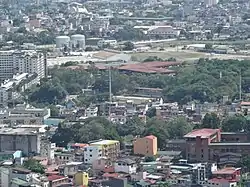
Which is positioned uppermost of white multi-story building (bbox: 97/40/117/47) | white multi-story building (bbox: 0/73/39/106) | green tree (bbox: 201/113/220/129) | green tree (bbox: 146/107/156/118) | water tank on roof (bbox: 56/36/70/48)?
green tree (bbox: 201/113/220/129)

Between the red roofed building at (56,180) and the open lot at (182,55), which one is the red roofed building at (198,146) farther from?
the open lot at (182,55)

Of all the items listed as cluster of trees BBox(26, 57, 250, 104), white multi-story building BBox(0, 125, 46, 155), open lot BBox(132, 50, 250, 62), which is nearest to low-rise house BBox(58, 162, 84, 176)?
white multi-story building BBox(0, 125, 46, 155)

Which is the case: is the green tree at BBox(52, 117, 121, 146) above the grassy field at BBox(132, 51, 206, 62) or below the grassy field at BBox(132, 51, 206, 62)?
above

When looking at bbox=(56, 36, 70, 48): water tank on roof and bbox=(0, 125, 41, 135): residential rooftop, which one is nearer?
bbox=(0, 125, 41, 135): residential rooftop

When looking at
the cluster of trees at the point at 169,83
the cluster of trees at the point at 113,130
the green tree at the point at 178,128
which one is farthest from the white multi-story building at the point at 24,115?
the green tree at the point at 178,128

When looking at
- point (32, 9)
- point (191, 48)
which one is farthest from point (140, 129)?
point (32, 9)

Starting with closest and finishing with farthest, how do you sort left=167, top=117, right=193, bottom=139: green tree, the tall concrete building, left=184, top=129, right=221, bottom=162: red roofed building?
left=184, top=129, right=221, bottom=162: red roofed building → left=167, top=117, right=193, bottom=139: green tree → the tall concrete building

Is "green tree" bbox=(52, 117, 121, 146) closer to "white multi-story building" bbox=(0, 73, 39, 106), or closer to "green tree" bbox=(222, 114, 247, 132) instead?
"green tree" bbox=(222, 114, 247, 132)
